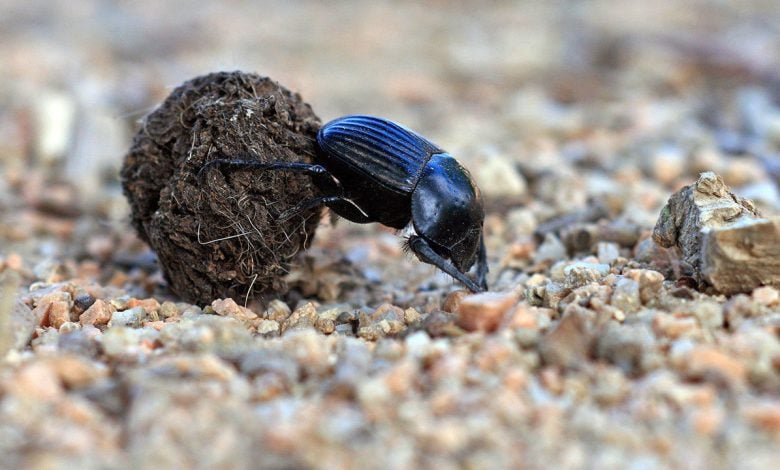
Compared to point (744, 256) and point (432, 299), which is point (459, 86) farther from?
point (744, 256)

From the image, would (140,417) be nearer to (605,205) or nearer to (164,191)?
(164,191)

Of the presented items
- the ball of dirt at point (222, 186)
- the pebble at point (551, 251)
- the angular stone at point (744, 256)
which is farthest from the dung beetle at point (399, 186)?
the angular stone at point (744, 256)

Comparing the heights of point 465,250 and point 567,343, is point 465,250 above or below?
below

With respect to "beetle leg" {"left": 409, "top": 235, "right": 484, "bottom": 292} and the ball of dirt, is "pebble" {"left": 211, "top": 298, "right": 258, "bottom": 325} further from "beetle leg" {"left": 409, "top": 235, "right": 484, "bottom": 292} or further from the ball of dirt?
"beetle leg" {"left": 409, "top": 235, "right": 484, "bottom": 292}

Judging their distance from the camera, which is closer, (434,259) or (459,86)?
(434,259)

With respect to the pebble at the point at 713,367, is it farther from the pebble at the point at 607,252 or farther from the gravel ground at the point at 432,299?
the pebble at the point at 607,252

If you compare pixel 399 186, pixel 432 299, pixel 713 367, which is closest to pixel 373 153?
pixel 399 186

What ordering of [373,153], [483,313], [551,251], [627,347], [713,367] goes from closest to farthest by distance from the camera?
1. [713,367]
2. [627,347]
3. [483,313]
4. [373,153]
5. [551,251]

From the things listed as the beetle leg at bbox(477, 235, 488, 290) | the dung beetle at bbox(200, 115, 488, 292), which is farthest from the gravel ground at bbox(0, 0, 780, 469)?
the dung beetle at bbox(200, 115, 488, 292)
